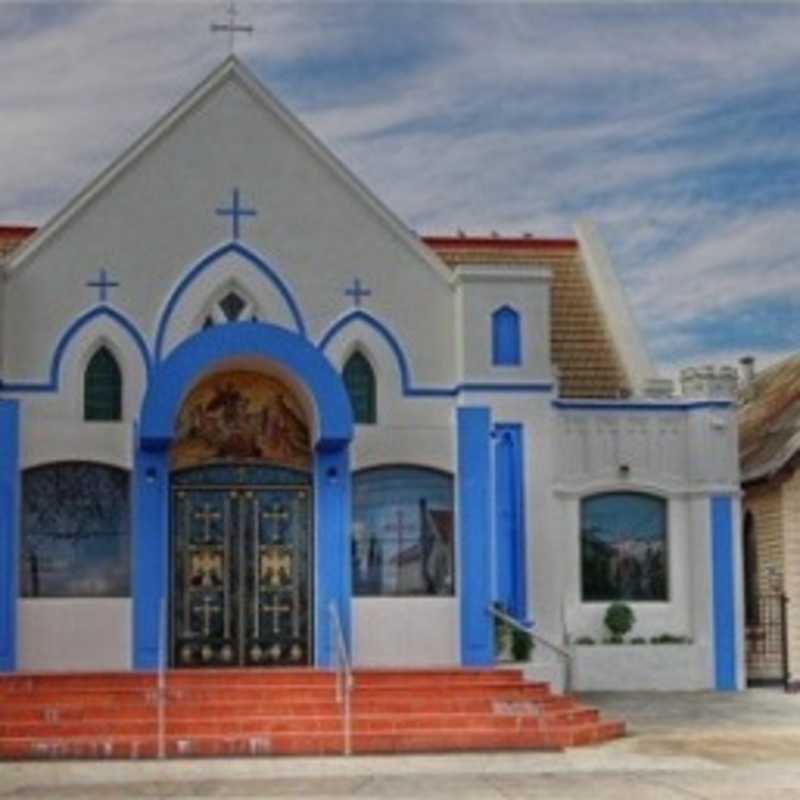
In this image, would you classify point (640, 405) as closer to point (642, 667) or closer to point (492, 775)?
point (642, 667)

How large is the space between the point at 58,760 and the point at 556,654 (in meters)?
8.69

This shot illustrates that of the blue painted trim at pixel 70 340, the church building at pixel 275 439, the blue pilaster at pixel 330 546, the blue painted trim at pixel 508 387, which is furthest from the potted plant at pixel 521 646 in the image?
the blue painted trim at pixel 70 340

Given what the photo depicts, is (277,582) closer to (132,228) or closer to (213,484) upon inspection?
(213,484)

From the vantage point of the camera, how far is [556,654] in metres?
26.6

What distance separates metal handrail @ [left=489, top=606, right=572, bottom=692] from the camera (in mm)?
25500

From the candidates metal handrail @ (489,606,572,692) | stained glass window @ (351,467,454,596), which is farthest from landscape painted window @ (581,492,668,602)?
stained glass window @ (351,467,454,596)

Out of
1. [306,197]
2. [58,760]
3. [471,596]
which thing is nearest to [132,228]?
[306,197]

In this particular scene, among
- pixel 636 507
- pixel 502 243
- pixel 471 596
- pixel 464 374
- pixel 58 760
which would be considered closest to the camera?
pixel 58 760

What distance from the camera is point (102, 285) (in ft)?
86.1

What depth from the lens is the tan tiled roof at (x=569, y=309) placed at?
3055cm

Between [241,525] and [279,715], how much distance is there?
192 inches

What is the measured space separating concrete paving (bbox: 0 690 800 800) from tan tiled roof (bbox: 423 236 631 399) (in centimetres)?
874

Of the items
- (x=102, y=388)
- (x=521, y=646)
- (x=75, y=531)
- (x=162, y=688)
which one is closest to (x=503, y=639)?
(x=521, y=646)

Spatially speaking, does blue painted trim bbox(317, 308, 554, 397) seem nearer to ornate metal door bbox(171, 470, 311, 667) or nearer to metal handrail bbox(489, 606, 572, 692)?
ornate metal door bbox(171, 470, 311, 667)
